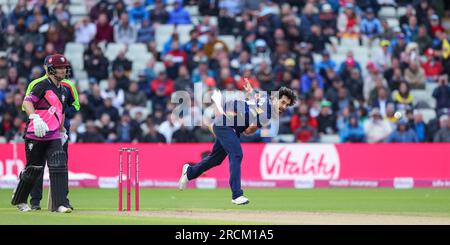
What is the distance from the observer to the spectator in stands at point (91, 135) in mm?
27078

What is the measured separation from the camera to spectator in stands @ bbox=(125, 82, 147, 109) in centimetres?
2842

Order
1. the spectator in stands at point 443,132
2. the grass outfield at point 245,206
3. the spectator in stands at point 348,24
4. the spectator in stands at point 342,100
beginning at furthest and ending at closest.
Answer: the spectator in stands at point 348,24 < the spectator in stands at point 342,100 < the spectator in stands at point 443,132 < the grass outfield at point 245,206

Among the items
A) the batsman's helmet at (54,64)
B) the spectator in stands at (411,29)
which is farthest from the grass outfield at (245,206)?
the spectator in stands at (411,29)

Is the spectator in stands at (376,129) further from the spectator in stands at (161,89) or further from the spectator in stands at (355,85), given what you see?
the spectator in stands at (161,89)

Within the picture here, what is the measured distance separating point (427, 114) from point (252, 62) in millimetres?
4785

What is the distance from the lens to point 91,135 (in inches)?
1069

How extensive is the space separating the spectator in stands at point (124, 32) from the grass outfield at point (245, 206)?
7.12m

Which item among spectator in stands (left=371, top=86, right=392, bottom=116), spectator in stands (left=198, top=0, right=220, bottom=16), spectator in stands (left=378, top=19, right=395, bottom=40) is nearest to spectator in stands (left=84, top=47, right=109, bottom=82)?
spectator in stands (left=198, top=0, right=220, bottom=16)

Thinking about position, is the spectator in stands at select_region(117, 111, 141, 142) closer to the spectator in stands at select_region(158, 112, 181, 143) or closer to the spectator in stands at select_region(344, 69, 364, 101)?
the spectator in stands at select_region(158, 112, 181, 143)

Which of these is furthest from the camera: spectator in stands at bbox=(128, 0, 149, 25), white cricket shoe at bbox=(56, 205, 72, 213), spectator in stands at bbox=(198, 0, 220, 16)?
spectator in stands at bbox=(198, 0, 220, 16)

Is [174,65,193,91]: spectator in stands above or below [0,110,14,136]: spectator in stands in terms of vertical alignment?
above

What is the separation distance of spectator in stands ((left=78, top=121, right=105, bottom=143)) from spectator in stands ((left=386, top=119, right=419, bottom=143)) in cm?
713

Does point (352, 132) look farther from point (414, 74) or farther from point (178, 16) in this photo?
point (178, 16)

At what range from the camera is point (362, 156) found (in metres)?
25.7
